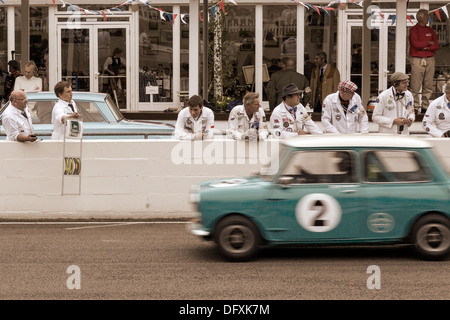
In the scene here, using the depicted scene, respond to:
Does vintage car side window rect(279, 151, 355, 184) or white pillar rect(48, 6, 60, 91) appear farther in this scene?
white pillar rect(48, 6, 60, 91)

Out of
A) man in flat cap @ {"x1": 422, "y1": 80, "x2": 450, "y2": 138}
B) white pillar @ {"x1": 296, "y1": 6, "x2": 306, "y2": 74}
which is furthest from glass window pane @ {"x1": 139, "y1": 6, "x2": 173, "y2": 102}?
man in flat cap @ {"x1": 422, "y1": 80, "x2": 450, "y2": 138}

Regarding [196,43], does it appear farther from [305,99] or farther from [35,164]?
[35,164]

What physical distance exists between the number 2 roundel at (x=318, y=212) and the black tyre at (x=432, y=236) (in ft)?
2.72

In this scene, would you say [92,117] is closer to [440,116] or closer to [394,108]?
[394,108]

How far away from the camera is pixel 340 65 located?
80.8ft

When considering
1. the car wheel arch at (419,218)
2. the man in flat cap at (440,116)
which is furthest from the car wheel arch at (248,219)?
the man in flat cap at (440,116)

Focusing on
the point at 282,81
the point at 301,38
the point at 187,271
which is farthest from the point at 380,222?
the point at 301,38

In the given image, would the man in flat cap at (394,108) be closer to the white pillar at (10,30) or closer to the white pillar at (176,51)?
the white pillar at (176,51)

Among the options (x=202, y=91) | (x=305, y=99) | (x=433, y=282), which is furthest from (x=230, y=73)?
(x=433, y=282)

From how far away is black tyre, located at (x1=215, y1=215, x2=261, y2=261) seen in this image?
9164 millimetres

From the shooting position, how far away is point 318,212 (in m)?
9.06

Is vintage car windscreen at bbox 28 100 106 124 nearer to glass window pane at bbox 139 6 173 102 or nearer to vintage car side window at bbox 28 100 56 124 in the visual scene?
vintage car side window at bbox 28 100 56 124

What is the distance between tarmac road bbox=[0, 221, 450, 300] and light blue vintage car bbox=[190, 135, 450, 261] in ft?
0.88

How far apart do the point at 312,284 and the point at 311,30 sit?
57.2ft
